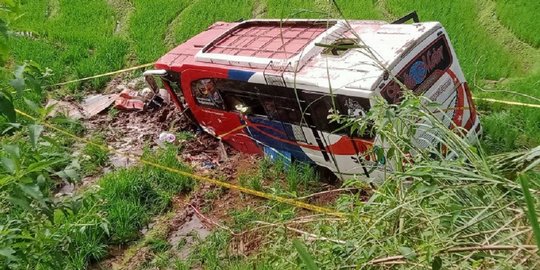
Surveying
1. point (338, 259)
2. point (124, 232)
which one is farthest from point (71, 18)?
point (338, 259)

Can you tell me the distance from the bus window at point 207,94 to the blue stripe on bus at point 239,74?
44 cm

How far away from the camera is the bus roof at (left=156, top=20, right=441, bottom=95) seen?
18.4ft

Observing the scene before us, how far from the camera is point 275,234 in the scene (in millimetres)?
3518

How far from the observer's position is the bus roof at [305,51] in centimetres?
562

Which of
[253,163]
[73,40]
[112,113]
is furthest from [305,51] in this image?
[73,40]

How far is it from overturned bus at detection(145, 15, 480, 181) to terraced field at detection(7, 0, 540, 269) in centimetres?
48

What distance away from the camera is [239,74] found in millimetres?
6543

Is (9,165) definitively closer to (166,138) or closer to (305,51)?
(305,51)

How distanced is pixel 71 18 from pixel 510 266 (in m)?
11.1

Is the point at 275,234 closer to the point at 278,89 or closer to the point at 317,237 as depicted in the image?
the point at 317,237

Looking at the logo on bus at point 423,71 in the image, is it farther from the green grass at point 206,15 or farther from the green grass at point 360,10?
the green grass at point 206,15

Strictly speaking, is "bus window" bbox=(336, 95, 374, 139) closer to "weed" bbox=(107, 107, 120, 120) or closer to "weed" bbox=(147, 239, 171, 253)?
"weed" bbox=(147, 239, 171, 253)

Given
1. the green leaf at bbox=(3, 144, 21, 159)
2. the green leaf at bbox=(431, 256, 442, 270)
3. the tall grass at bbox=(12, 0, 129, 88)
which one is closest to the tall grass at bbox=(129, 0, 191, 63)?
the tall grass at bbox=(12, 0, 129, 88)

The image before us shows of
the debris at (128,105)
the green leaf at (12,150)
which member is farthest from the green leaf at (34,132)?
the debris at (128,105)
